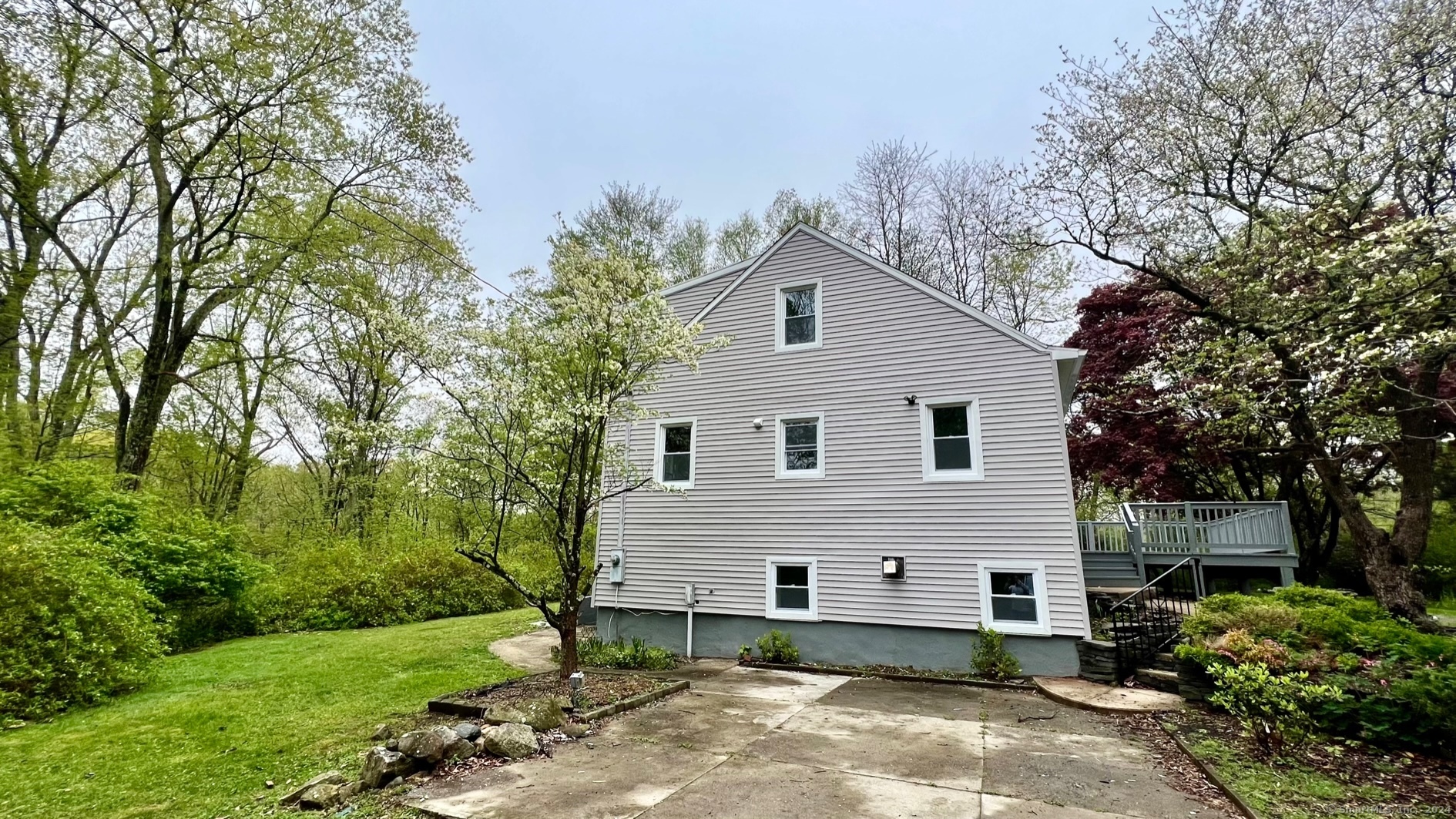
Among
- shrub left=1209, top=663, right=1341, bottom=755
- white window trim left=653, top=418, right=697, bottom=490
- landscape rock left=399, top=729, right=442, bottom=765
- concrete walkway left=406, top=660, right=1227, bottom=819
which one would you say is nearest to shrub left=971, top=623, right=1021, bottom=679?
concrete walkway left=406, top=660, right=1227, bottom=819

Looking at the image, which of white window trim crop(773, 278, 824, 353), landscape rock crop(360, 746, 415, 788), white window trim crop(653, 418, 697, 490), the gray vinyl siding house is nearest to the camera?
landscape rock crop(360, 746, 415, 788)

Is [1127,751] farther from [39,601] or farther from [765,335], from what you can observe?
[39,601]

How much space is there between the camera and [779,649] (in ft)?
30.8

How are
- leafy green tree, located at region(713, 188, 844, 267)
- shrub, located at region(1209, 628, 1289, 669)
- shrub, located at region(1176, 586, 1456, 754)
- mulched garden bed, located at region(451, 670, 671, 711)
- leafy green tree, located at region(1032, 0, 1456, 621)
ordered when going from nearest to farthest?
shrub, located at region(1176, 586, 1456, 754), shrub, located at region(1209, 628, 1289, 669), leafy green tree, located at region(1032, 0, 1456, 621), mulched garden bed, located at region(451, 670, 671, 711), leafy green tree, located at region(713, 188, 844, 267)

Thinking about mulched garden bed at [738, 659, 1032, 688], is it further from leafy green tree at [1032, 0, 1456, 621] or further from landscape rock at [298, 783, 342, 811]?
landscape rock at [298, 783, 342, 811]

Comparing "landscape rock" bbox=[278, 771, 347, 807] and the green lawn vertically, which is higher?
"landscape rock" bbox=[278, 771, 347, 807]

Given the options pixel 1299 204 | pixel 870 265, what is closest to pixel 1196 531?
Answer: pixel 1299 204

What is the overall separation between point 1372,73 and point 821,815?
1091 cm

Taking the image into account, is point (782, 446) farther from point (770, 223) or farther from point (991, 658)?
point (770, 223)

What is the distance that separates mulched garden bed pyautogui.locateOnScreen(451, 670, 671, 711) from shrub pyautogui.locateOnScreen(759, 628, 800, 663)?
217cm

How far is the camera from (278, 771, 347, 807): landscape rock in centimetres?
420

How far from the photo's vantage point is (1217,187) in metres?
9.39

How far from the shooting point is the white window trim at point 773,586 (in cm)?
943

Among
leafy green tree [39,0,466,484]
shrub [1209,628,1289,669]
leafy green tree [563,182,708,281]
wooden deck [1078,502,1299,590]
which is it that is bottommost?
shrub [1209,628,1289,669]
